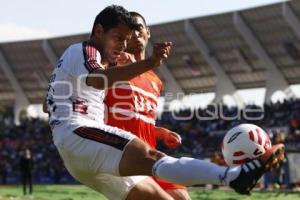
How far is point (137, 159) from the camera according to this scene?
5180mm

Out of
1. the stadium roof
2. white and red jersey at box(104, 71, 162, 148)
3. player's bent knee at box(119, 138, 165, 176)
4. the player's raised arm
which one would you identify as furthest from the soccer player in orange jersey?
the stadium roof

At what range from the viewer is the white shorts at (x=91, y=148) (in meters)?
5.29

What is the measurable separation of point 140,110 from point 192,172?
2424mm

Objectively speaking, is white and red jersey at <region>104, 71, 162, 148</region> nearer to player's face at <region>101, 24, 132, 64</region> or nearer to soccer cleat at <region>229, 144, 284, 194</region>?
player's face at <region>101, 24, 132, 64</region>

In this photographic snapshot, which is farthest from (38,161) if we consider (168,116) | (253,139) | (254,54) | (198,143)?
(253,139)

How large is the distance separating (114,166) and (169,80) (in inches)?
1960

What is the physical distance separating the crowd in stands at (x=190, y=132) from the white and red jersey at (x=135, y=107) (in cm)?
2005

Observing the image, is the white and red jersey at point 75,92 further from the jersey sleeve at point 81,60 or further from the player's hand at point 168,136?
the player's hand at point 168,136

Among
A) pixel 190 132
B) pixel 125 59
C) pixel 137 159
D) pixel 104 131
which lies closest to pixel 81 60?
pixel 104 131

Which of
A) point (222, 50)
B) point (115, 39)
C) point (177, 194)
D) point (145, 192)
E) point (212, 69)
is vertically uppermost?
point (222, 50)

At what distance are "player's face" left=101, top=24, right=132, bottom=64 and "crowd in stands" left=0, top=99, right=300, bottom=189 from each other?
2178 cm

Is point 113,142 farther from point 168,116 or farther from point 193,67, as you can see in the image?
point 193,67

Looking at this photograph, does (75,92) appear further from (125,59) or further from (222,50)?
(222,50)

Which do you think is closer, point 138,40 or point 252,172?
point 252,172
